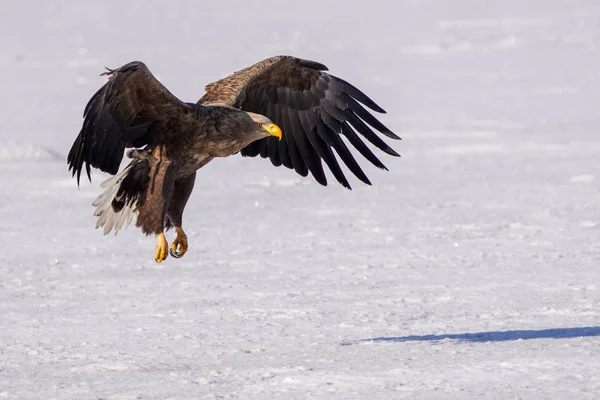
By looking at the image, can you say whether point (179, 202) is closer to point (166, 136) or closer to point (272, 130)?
point (166, 136)

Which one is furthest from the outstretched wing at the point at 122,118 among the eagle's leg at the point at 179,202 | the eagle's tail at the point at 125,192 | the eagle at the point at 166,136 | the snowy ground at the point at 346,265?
the snowy ground at the point at 346,265

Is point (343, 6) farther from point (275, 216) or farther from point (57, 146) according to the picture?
point (275, 216)

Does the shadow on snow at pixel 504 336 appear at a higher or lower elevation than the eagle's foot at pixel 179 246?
lower

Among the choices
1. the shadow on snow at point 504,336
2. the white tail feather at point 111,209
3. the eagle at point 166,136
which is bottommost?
the shadow on snow at point 504,336

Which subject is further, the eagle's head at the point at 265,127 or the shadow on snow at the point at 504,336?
the eagle's head at the point at 265,127

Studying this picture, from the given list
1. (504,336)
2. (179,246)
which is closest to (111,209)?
(179,246)

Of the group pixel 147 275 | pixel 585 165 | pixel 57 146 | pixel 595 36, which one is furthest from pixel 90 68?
pixel 147 275

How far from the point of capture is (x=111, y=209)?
7281 mm

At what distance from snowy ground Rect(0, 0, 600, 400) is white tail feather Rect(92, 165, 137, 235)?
0.65 meters

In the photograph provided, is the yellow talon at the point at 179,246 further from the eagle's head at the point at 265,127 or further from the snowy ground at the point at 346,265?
the eagle's head at the point at 265,127

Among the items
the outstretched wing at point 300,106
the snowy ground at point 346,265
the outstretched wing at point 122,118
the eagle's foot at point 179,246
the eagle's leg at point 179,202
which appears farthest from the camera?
the outstretched wing at point 300,106

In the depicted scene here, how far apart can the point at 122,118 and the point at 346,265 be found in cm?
274

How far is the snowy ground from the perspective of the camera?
6.21 meters

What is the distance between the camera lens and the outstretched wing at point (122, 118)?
677 centimetres
